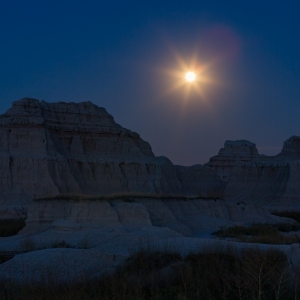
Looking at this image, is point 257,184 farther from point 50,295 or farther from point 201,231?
point 50,295

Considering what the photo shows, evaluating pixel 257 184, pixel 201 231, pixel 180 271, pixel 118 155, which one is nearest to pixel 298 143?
pixel 257 184

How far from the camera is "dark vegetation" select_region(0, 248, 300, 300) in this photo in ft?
30.9

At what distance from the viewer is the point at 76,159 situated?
55875 mm

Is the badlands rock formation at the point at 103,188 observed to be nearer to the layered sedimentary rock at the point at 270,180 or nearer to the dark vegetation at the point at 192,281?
the layered sedimentary rock at the point at 270,180

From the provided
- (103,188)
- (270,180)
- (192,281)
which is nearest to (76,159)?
(103,188)

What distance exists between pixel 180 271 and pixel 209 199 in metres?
21.8

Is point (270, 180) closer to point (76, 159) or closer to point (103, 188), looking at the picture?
point (103, 188)

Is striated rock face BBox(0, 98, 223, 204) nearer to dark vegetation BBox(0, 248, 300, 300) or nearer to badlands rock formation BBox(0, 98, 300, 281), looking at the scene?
badlands rock formation BBox(0, 98, 300, 281)

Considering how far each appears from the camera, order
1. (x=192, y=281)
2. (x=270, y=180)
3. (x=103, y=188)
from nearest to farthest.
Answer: (x=192, y=281) < (x=103, y=188) < (x=270, y=180)

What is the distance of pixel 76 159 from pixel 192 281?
153 feet

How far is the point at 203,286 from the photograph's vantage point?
998cm

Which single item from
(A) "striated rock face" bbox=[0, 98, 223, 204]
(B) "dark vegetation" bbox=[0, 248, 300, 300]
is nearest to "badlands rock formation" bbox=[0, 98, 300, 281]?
(A) "striated rock face" bbox=[0, 98, 223, 204]

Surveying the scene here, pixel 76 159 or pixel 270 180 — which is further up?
pixel 76 159

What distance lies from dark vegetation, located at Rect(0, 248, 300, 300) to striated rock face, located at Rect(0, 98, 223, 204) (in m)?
35.0
